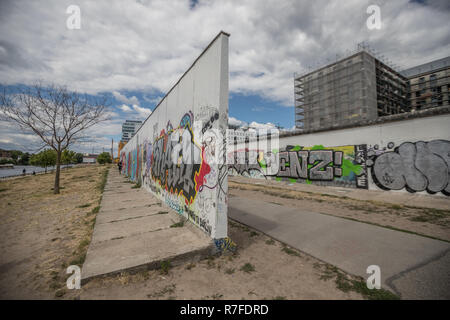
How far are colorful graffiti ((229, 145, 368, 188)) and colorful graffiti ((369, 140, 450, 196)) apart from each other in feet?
2.30

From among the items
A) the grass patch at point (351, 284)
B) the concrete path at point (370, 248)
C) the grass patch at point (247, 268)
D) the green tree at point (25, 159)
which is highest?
the green tree at point (25, 159)

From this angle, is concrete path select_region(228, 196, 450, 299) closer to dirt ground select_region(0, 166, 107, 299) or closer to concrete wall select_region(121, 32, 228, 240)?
concrete wall select_region(121, 32, 228, 240)

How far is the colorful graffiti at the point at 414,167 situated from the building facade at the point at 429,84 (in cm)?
6154

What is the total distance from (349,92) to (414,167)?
4571 cm

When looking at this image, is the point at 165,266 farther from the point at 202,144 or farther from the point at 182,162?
the point at 182,162

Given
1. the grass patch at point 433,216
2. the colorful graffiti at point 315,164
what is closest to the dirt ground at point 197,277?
the grass patch at point 433,216

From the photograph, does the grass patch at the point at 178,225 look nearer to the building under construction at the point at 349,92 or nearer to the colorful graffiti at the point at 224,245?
the colorful graffiti at the point at 224,245

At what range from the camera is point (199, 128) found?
A: 3916 mm

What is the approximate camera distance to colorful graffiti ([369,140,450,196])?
23.8ft

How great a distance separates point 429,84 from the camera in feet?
174

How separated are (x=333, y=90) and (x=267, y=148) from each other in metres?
44.2

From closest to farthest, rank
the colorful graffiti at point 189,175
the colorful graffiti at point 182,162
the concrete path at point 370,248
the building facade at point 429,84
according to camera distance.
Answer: the concrete path at point 370,248, the colorful graffiti at point 189,175, the colorful graffiti at point 182,162, the building facade at point 429,84

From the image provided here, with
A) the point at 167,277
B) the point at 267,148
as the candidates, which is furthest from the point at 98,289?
the point at 267,148

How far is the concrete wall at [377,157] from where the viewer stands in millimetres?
7426
